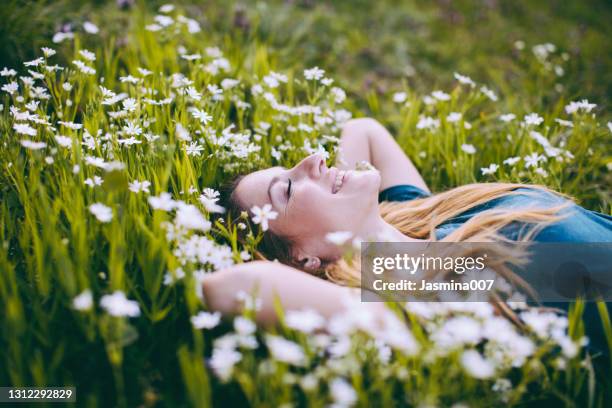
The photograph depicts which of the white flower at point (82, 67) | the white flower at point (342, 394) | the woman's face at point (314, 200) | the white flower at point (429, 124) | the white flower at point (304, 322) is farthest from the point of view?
the white flower at point (429, 124)

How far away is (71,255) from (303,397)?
103 centimetres

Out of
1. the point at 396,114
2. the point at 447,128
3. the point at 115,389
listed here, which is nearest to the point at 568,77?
the point at 396,114

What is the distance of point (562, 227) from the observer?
2004 millimetres

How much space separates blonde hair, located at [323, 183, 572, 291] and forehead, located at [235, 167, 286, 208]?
453 millimetres

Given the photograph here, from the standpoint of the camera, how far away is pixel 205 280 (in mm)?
1702

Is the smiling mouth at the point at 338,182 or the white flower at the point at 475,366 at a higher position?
the smiling mouth at the point at 338,182

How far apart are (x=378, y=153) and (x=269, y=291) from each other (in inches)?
67.3

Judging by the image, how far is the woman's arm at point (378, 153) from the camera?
300 cm

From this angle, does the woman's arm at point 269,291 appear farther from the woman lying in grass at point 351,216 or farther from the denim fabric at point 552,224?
the denim fabric at point 552,224

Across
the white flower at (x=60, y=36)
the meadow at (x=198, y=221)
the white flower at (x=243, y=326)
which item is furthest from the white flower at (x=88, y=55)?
the white flower at (x=243, y=326)

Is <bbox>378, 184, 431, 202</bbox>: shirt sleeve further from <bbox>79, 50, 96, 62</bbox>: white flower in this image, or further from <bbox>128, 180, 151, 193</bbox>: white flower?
<bbox>79, 50, 96, 62</bbox>: white flower

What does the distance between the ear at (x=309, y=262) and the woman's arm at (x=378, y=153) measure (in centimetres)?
86

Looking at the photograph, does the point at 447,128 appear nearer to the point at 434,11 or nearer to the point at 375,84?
the point at 375,84

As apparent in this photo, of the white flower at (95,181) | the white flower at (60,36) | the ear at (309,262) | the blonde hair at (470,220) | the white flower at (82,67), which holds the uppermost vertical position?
the white flower at (60,36)
